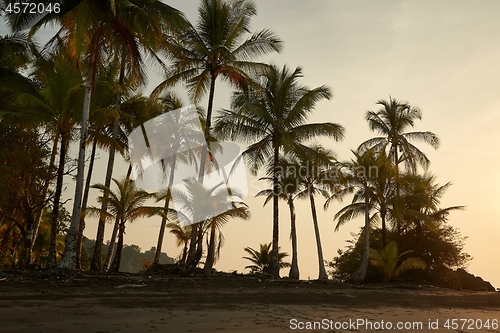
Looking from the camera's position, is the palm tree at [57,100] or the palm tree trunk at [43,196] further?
the palm tree trunk at [43,196]

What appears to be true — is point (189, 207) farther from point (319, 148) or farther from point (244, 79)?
point (319, 148)

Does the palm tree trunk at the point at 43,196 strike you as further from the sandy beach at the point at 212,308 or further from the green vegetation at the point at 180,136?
the sandy beach at the point at 212,308

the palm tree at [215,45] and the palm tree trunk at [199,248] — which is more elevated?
the palm tree at [215,45]

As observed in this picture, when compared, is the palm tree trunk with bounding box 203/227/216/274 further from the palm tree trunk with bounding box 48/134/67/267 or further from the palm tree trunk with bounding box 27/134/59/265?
the palm tree trunk with bounding box 27/134/59/265

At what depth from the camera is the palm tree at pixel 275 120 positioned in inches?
805

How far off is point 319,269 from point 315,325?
1550cm

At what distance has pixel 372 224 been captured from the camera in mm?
25484

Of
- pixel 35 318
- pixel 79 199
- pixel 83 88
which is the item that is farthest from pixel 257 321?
pixel 83 88

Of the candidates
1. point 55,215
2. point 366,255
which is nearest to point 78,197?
point 55,215

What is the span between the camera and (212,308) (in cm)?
948

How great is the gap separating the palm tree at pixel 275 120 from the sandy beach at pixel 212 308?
734 centimetres

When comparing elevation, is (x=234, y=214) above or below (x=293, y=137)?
below

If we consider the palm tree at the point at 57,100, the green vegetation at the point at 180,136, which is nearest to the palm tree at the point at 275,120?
the green vegetation at the point at 180,136

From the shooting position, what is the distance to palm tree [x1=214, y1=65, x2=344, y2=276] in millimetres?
20453
